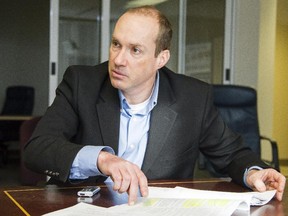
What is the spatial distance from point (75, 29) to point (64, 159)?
13.9ft

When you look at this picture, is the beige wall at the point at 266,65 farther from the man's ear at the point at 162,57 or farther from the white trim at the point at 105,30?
the man's ear at the point at 162,57

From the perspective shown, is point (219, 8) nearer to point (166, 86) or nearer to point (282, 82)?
point (282, 82)

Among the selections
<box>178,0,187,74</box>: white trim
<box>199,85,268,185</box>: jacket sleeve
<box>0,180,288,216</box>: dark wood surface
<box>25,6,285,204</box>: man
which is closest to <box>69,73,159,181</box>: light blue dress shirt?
<box>25,6,285,204</box>: man

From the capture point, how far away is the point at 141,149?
1.79 m

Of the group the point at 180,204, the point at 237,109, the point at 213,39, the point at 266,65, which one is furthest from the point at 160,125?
the point at 266,65

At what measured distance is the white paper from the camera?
1.07m

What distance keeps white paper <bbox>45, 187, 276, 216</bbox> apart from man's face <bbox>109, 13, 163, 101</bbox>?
524 mm

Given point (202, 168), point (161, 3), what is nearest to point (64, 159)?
point (202, 168)

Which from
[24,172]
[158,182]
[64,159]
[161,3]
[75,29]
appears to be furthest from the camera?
[161,3]

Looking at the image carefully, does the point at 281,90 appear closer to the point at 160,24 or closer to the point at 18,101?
the point at 18,101

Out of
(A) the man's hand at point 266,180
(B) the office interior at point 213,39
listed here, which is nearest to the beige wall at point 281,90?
(B) the office interior at point 213,39

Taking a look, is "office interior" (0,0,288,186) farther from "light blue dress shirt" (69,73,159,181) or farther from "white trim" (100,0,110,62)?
"light blue dress shirt" (69,73,159,181)

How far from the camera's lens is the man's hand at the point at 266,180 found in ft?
4.65

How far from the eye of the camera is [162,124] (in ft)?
5.95
